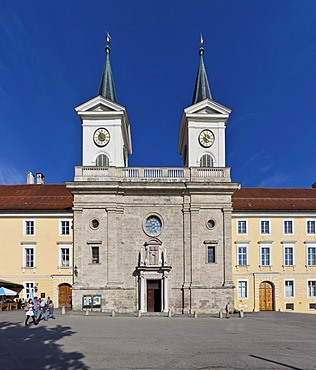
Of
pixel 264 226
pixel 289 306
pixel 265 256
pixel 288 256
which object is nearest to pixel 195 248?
pixel 265 256

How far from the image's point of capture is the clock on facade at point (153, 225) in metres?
34.8

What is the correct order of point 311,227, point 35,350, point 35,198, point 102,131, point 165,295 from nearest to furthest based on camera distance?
point 35,350
point 165,295
point 102,131
point 311,227
point 35,198

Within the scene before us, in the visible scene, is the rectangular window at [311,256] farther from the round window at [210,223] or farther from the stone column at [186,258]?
the stone column at [186,258]

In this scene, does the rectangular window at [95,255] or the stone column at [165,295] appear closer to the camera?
the stone column at [165,295]

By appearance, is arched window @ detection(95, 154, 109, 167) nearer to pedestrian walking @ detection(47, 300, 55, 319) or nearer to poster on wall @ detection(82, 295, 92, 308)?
poster on wall @ detection(82, 295, 92, 308)

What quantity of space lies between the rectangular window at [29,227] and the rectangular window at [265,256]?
74.0 feet

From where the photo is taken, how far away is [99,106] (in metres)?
36.6

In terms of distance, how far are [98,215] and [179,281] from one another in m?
8.80

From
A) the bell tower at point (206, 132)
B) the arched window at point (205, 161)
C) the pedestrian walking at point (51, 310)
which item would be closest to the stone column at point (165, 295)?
the pedestrian walking at point (51, 310)

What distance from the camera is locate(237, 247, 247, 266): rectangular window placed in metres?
40.1

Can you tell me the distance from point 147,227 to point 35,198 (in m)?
14.2

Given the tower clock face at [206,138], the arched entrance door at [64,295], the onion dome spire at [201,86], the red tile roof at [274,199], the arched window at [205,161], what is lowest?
the arched entrance door at [64,295]

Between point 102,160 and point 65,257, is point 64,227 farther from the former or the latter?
point 102,160

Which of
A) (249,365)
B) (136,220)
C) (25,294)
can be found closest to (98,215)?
(136,220)
